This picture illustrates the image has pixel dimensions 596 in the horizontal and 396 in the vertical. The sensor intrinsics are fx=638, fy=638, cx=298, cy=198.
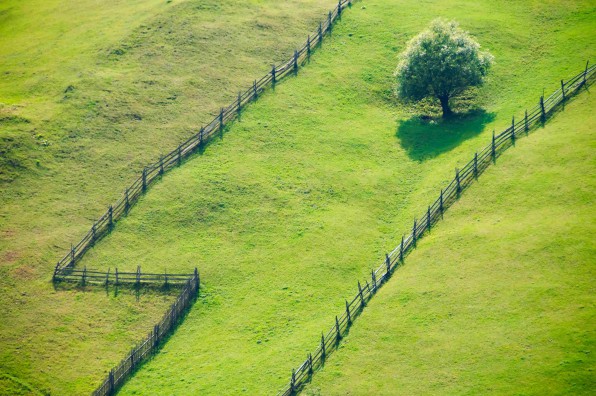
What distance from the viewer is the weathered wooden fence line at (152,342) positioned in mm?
44312

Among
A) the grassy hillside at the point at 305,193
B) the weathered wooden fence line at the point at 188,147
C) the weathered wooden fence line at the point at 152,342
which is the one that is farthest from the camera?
the weathered wooden fence line at the point at 188,147

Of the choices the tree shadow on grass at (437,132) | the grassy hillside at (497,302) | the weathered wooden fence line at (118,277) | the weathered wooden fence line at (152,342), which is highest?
the tree shadow on grass at (437,132)

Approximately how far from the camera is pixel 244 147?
2591 inches

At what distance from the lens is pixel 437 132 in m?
68.3

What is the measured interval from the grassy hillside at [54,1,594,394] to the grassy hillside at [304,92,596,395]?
14.5ft

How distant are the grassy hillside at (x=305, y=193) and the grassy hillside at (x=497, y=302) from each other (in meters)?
4.42

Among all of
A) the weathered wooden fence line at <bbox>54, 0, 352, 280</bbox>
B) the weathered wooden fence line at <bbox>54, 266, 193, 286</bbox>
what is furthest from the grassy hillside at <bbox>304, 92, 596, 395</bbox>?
the weathered wooden fence line at <bbox>54, 0, 352, 280</bbox>

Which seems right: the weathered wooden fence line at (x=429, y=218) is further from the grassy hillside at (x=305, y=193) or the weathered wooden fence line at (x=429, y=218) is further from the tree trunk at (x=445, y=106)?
the tree trunk at (x=445, y=106)

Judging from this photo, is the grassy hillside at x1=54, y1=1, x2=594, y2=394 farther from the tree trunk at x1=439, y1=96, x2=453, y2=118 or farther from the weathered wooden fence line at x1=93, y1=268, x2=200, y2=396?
the tree trunk at x1=439, y1=96, x2=453, y2=118

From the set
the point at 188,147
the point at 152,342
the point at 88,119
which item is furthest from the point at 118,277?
the point at 88,119

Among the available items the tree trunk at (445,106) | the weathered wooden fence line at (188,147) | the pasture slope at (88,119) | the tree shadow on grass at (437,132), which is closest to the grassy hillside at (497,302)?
the tree shadow on grass at (437,132)

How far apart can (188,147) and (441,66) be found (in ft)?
90.9

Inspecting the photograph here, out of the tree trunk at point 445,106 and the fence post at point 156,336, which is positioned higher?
the tree trunk at point 445,106

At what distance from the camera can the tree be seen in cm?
6719
